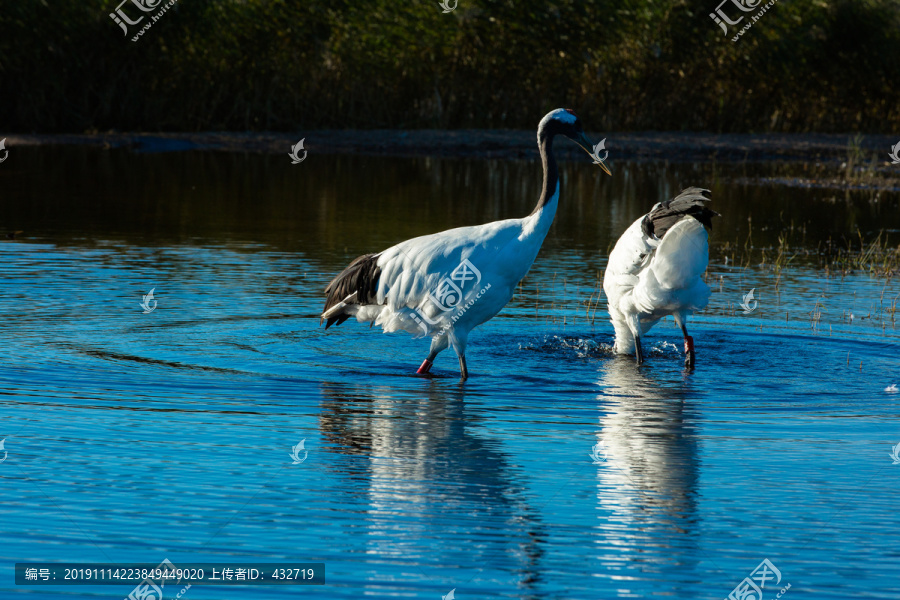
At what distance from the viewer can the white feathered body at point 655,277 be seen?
8461 millimetres

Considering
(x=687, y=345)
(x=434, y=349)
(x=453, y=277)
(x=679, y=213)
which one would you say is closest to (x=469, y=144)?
(x=687, y=345)

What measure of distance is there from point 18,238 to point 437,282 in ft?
23.0

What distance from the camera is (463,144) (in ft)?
90.0

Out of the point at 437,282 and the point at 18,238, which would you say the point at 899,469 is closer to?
the point at 437,282

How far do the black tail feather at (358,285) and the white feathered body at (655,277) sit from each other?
1.82 metres

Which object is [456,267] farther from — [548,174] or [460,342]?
[548,174]

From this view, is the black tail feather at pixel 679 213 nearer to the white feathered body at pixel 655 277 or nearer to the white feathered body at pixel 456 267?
the white feathered body at pixel 655 277

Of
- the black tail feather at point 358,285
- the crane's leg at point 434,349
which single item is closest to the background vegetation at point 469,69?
the black tail feather at point 358,285

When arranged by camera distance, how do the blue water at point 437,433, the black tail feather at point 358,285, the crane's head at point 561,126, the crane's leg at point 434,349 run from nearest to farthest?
the blue water at point 437,433 → the crane's leg at point 434,349 → the black tail feather at point 358,285 → the crane's head at point 561,126

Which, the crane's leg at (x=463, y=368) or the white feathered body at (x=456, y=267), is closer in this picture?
the white feathered body at (x=456, y=267)

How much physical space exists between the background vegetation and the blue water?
50.7 ft

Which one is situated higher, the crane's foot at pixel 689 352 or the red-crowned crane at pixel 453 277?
the red-crowned crane at pixel 453 277

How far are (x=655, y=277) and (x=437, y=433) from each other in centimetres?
254

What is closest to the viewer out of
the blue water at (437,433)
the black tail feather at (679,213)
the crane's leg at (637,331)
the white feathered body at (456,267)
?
the blue water at (437,433)
